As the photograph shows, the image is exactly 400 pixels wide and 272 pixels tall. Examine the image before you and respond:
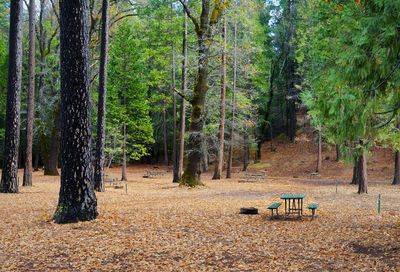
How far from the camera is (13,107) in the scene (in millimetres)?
14352

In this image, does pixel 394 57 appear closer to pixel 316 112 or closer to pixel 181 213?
pixel 316 112

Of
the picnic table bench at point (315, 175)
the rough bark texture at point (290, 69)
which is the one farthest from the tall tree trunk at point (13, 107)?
the rough bark texture at point (290, 69)

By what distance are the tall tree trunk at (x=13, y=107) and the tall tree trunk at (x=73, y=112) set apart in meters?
6.41

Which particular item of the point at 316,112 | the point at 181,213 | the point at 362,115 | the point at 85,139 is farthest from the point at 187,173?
the point at 362,115

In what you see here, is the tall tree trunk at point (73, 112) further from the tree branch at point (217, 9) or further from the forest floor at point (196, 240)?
the tree branch at point (217, 9)

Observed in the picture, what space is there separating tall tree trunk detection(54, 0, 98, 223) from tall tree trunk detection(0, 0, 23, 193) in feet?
21.0

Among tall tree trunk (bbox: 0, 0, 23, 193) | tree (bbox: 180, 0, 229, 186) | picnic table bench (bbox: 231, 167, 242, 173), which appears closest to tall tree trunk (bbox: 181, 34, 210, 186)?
tree (bbox: 180, 0, 229, 186)

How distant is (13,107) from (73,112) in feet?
22.6

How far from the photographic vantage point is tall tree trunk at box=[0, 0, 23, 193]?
46.2ft

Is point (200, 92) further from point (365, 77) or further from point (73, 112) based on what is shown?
point (365, 77)

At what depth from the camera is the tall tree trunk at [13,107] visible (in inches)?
555

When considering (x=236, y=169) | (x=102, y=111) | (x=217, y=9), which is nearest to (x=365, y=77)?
(x=102, y=111)

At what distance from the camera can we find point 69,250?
6781 mm

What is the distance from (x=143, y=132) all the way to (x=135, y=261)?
20.0 meters
